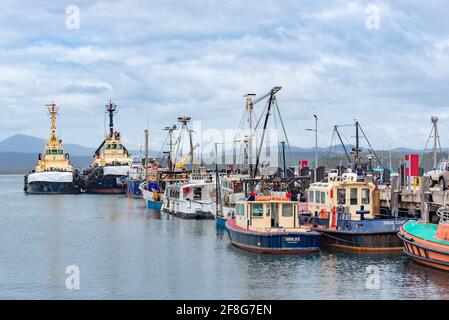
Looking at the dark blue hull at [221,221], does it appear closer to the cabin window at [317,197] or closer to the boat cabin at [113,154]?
the cabin window at [317,197]

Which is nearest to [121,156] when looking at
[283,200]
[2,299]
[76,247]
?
[76,247]

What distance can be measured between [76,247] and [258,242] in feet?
53.5

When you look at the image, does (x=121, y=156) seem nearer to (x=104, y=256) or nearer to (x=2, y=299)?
(x=104, y=256)

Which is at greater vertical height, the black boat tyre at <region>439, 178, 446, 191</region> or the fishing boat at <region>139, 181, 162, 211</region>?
the black boat tyre at <region>439, 178, 446, 191</region>

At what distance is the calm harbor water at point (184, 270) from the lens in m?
41.6

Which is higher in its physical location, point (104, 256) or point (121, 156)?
point (121, 156)

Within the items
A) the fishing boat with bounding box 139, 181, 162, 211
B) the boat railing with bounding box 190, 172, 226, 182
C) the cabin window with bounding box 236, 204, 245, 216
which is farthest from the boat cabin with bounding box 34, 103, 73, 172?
the cabin window with bounding box 236, 204, 245, 216

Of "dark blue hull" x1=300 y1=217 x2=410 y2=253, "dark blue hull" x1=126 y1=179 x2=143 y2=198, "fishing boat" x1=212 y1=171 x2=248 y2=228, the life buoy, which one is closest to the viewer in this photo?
"dark blue hull" x1=300 y1=217 x2=410 y2=253

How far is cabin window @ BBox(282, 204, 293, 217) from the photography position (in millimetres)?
53188

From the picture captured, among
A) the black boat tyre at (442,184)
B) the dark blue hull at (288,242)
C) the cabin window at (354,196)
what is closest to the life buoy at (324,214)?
the cabin window at (354,196)

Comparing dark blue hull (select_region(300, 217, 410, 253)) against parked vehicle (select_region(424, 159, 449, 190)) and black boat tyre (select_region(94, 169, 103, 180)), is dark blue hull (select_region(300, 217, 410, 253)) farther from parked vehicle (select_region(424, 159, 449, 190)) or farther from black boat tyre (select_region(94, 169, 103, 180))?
black boat tyre (select_region(94, 169, 103, 180))

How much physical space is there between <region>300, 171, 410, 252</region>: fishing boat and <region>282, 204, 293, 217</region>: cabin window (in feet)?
10.7

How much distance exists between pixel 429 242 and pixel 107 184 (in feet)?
404
